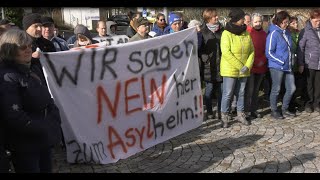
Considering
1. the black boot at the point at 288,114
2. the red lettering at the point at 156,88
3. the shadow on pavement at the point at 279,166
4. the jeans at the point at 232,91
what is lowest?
the black boot at the point at 288,114

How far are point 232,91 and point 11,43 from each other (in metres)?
3.90

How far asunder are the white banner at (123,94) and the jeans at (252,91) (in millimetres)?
1299

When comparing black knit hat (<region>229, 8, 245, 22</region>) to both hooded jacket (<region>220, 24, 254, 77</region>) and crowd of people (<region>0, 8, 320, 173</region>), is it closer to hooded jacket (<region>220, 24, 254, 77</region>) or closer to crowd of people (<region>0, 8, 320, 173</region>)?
crowd of people (<region>0, 8, 320, 173</region>)

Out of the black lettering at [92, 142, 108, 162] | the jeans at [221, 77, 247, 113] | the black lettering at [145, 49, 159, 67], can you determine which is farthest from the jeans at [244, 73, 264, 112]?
the black lettering at [92, 142, 108, 162]

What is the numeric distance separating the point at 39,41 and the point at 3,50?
185 centimetres

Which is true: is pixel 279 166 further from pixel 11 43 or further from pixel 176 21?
pixel 11 43

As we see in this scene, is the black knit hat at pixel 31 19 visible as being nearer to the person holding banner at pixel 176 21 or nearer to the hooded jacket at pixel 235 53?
the person holding banner at pixel 176 21

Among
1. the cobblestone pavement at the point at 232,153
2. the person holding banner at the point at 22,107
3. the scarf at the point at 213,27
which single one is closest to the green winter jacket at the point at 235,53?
the scarf at the point at 213,27

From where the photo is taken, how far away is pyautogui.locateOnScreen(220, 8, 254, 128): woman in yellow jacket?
5.92 meters

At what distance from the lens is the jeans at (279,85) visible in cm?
663

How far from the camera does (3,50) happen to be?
3047mm

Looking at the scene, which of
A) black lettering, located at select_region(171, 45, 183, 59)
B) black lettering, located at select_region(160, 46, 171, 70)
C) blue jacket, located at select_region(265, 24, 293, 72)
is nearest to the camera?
black lettering, located at select_region(160, 46, 171, 70)

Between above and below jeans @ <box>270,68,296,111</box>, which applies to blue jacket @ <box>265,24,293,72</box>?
above

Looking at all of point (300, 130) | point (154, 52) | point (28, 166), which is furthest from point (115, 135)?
point (300, 130)
